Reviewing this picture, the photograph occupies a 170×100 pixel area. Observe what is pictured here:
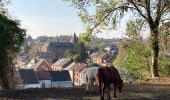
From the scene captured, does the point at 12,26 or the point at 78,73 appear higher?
the point at 12,26


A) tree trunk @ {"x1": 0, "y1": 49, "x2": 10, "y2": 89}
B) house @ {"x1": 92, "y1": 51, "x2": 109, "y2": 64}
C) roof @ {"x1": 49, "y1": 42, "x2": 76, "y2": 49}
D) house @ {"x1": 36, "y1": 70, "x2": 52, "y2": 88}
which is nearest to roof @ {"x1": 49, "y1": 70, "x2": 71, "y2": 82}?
house @ {"x1": 36, "y1": 70, "x2": 52, "y2": 88}

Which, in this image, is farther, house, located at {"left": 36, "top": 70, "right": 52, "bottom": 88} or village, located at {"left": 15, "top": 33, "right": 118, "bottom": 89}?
house, located at {"left": 36, "top": 70, "right": 52, "bottom": 88}

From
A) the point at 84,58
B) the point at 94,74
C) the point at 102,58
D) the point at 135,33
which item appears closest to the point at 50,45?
the point at 102,58

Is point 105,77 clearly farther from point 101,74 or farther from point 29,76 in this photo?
point 29,76

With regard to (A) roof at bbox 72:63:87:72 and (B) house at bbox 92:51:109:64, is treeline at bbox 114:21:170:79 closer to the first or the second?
(A) roof at bbox 72:63:87:72

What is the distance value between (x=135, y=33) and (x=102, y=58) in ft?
389

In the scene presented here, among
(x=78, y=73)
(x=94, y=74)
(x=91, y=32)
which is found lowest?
(x=78, y=73)

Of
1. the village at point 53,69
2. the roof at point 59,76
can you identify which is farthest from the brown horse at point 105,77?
the roof at point 59,76

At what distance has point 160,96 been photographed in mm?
16500

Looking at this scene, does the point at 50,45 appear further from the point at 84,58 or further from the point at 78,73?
the point at 78,73

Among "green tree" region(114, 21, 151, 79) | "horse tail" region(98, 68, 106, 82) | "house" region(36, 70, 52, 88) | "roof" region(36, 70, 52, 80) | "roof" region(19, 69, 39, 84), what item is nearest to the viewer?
"horse tail" region(98, 68, 106, 82)

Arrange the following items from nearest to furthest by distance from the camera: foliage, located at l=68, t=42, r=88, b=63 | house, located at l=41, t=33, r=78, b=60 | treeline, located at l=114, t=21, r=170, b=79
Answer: treeline, located at l=114, t=21, r=170, b=79, foliage, located at l=68, t=42, r=88, b=63, house, located at l=41, t=33, r=78, b=60

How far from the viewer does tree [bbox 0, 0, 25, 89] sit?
19438 mm

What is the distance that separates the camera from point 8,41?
19.8m
